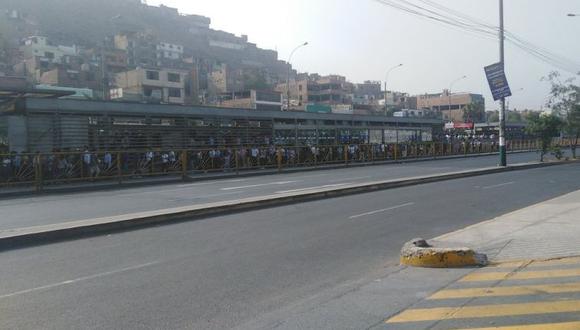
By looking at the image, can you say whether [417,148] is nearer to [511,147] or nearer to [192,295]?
[511,147]

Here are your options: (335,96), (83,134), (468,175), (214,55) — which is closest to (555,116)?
(468,175)

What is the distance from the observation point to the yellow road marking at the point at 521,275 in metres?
6.28

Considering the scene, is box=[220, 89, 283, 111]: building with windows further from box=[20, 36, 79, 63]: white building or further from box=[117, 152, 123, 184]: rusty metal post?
box=[117, 152, 123, 184]: rusty metal post

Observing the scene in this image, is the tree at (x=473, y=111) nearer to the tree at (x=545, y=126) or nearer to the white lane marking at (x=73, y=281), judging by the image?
the tree at (x=545, y=126)

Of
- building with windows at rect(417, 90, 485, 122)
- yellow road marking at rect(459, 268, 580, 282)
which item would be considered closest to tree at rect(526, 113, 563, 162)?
yellow road marking at rect(459, 268, 580, 282)

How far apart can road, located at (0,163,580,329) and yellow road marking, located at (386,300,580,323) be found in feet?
2.53

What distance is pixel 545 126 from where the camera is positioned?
3612cm

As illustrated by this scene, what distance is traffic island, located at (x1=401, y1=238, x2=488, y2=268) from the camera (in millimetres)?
7137

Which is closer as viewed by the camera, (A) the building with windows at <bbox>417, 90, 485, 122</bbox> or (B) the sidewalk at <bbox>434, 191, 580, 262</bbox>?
(B) the sidewalk at <bbox>434, 191, 580, 262</bbox>

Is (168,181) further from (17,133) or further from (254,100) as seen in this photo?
(254,100)

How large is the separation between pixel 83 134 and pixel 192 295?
24.0 meters

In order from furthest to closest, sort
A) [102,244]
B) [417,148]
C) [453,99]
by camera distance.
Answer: [453,99] < [417,148] < [102,244]

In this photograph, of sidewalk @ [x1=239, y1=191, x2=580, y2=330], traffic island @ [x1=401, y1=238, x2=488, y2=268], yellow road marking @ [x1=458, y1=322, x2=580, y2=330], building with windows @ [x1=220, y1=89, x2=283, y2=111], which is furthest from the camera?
building with windows @ [x1=220, y1=89, x2=283, y2=111]

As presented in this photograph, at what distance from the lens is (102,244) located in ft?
30.7
